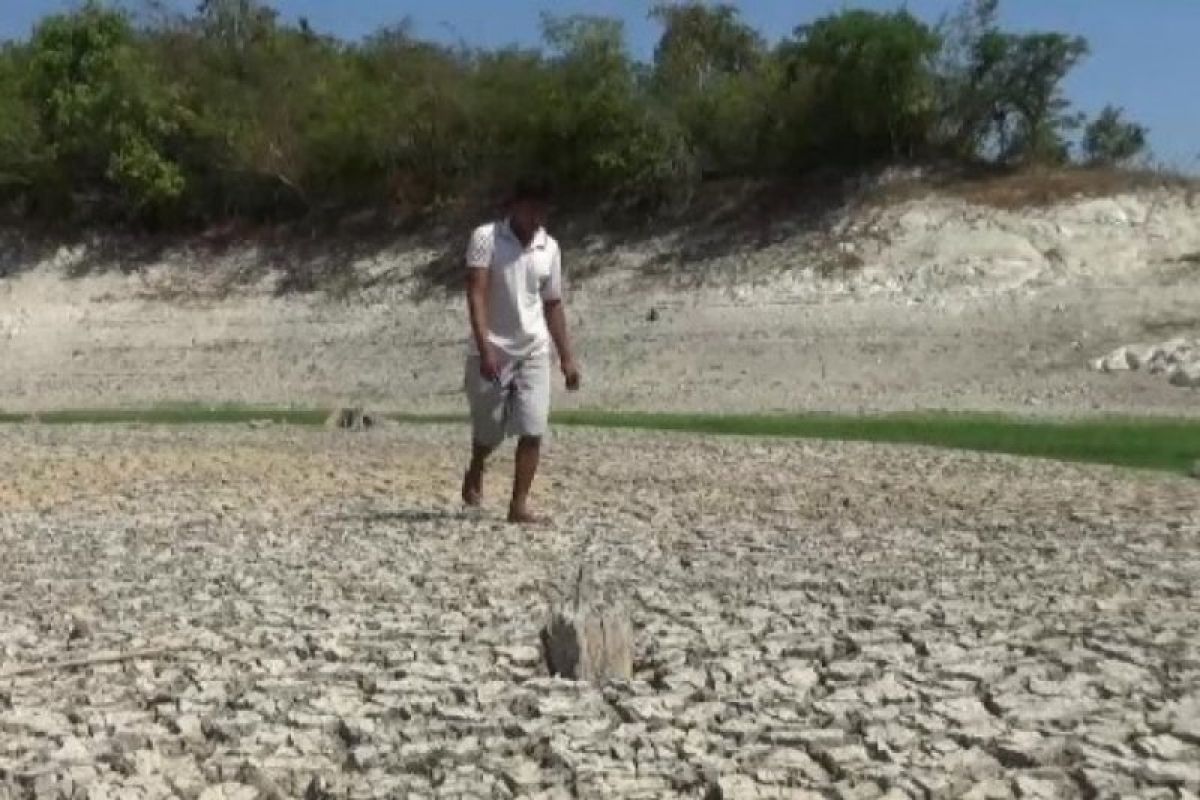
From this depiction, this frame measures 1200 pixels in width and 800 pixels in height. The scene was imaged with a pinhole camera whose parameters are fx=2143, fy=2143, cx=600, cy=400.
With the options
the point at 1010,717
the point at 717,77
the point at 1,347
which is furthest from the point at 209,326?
the point at 1010,717

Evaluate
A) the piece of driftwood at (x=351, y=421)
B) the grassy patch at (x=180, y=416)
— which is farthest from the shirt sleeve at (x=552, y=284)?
the grassy patch at (x=180, y=416)

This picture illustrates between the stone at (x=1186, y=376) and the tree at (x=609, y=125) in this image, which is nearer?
the stone at (x=1186, y=376)

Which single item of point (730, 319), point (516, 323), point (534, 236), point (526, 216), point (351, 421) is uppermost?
point (526, 216)

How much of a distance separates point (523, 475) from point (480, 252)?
1.51 metres

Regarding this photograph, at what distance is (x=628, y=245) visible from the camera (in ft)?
153

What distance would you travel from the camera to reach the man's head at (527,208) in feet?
40.8

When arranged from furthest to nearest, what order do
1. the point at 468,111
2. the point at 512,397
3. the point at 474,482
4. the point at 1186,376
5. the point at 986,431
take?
the point at 468,111, the point at 1186,376, the point at 986,431, the point at 474,482, the point at 512,397

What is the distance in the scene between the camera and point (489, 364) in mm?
12492

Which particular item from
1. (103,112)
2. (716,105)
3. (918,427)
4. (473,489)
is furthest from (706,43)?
(473,489)

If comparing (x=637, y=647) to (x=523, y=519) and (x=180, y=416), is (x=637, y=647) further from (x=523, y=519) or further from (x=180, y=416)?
(x=180, y=416)

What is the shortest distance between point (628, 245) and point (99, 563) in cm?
3488

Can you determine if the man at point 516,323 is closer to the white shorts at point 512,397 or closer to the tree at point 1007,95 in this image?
the white shorts at point 512,397

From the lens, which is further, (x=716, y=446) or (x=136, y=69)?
(x=136, y=69)

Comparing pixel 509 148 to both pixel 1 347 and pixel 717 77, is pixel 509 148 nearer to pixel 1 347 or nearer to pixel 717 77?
pixel 717 77
